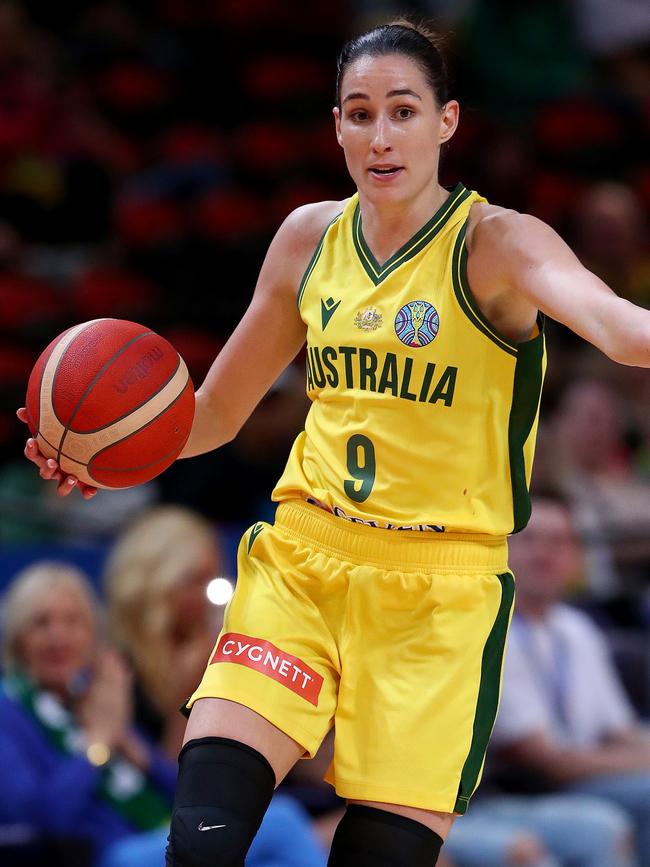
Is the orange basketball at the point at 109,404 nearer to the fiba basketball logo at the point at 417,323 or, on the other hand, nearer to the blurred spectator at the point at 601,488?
the fiba basketball logo at the point at 417,323

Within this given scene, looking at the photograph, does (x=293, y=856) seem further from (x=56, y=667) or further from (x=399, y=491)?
(x=399, y=491)

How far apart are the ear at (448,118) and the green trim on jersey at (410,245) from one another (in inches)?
5.0

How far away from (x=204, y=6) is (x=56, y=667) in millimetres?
7501

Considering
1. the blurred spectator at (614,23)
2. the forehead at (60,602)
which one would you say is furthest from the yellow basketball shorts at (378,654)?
→ the blurred spectator at (614,23)

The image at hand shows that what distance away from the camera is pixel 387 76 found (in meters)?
3.15

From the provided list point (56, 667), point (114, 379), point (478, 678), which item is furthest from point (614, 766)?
point (114, 379)

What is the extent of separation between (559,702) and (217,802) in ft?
10.7

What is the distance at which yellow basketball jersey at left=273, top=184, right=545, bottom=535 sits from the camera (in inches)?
123

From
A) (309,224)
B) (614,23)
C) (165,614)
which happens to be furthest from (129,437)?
(614,23)

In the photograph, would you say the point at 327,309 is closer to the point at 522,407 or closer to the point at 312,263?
the point at 312,263

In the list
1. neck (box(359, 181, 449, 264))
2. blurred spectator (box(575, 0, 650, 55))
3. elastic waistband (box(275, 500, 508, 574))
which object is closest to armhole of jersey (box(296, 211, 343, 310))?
neck (box(359, 181, 449, 264))

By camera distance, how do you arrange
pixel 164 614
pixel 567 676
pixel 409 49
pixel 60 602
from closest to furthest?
pixel 409 49
pixel 60 602
pixel 164 614
pixel 567 676

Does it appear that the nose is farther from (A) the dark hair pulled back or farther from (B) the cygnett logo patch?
(B) the cygnett logo patch

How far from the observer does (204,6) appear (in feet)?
36.8
